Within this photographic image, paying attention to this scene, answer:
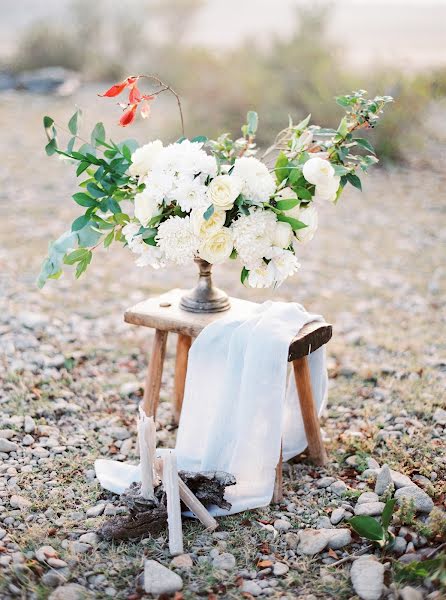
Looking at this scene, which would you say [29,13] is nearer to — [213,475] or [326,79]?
[326,79]

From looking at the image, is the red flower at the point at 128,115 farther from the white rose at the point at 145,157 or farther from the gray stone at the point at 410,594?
the gray stone at the point at 410,594

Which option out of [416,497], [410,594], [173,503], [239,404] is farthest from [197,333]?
[410,594]

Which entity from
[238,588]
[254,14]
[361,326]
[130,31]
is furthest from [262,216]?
[254,14]

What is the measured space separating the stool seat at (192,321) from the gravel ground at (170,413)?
58 centimetres

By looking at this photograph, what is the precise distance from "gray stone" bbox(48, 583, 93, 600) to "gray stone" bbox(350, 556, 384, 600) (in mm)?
826

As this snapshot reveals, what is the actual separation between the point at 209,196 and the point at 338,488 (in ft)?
4.06

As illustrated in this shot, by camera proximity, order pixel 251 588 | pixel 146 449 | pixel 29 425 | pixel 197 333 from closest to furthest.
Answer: pixel 251 588
pixel 146 449
pixel 197 333
pixel 29 425

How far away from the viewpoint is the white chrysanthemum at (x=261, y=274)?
2.74 meters

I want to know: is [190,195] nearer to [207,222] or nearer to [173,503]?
[207,222]

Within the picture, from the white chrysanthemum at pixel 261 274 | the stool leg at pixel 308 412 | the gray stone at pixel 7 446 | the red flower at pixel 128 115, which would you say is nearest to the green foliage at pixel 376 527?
the stool leg at pixel 308 412

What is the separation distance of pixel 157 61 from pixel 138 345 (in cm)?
875

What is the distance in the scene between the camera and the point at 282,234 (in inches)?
106

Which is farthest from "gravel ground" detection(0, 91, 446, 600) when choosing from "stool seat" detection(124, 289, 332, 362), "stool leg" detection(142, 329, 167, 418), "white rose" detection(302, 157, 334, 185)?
"white rose" detection(302, 157, 334, 185)

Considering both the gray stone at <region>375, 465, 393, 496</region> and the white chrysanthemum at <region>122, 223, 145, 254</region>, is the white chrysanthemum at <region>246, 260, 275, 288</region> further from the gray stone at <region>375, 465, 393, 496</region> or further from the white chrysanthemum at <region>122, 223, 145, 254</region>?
the gray stone at <region>375, 465, 393, 496</region>
